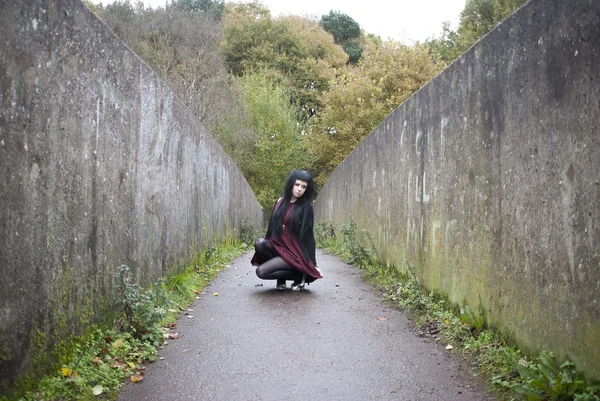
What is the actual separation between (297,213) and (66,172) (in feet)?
13.8

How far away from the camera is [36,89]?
294 centimetres

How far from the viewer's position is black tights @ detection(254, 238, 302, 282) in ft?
23.6

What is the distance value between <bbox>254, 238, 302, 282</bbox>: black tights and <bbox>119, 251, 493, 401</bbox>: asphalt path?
2.41 feet

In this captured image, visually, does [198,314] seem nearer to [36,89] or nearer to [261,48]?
[36,89]

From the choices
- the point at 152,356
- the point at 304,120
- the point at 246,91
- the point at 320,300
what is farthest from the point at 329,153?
the point at 152,356

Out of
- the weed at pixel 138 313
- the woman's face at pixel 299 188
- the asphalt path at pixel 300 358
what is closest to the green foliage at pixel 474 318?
the asphalt path at pixel 300 358

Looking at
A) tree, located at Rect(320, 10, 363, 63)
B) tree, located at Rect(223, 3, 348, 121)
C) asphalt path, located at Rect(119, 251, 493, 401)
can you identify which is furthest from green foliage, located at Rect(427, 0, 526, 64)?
asphalt path, located at Rect(119, 251, 493, 401)

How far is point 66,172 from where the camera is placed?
3.33m

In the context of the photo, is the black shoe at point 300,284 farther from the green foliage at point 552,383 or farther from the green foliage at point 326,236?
the green foliage at point 326,236

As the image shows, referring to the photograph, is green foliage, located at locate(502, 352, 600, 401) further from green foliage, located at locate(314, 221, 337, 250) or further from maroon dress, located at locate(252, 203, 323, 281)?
green foliage, located at locate(314, 221, 337, 250)

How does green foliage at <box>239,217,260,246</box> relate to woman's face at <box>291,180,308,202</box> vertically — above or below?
below

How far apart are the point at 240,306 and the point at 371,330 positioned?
168cm

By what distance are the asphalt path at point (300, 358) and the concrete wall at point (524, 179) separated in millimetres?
595

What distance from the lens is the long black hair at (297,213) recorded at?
7.25 metres
